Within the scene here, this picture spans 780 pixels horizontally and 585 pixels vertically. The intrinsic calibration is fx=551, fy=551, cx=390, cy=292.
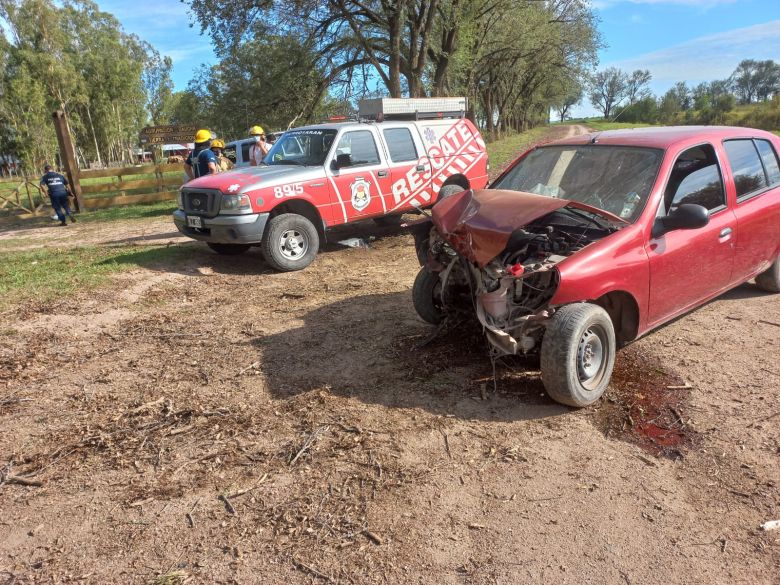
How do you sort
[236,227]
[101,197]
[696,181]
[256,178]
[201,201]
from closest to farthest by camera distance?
[696,181] → [236,227] → [256,178] → [201,201] → [101,197]

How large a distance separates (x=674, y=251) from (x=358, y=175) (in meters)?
5.28

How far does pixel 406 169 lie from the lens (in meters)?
9.15

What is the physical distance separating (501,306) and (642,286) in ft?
3.53

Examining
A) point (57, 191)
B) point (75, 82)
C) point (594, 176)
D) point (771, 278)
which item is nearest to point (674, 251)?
point (594, 176)

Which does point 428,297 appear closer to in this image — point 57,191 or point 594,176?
point 594,176

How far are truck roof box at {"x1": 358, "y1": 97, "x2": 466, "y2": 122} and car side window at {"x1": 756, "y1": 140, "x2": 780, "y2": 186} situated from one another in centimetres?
A: 595

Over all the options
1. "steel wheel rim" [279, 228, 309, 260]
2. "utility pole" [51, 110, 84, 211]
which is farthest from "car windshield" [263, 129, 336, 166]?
"utility pole" [51, 110, 84, 211]

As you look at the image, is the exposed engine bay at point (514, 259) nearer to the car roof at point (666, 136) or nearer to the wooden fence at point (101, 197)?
the car roof at point (666, 136)

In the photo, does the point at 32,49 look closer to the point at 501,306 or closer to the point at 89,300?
the point at 89,300

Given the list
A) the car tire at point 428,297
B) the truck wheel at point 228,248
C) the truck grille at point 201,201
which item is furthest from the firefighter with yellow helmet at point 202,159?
the car tire at point 428,297

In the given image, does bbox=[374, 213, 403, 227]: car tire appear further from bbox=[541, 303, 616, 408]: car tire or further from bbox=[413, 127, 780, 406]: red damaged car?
bbox=[541, 303, 616, 408]: car tire

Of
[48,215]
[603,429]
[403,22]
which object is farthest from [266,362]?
[403,22]

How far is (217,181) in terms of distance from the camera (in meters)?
7.82

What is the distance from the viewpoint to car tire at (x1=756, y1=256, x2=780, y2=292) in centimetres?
577
